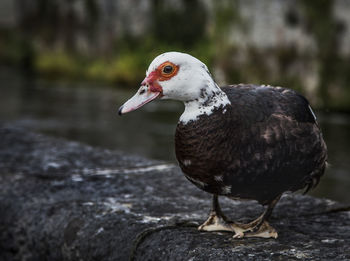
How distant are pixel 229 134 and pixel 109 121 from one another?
7350 mm

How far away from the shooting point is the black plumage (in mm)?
2229

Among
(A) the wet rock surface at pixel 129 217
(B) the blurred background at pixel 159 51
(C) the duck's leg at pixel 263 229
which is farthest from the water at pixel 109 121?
(C) the duck's leg at pixel 263 229

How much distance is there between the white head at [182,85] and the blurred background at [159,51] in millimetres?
4230

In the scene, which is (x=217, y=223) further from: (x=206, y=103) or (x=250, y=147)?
(x=206, y=103)

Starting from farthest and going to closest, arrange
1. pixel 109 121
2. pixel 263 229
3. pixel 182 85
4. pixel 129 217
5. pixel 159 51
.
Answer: pixel 159 51, pixel 109 121, pixel 129 217, pixel 263 229, pixel 182 85

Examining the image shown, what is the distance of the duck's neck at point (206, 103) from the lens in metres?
2.23

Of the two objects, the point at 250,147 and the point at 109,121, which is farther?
the point at 109,121

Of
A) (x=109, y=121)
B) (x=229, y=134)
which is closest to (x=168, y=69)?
(x=229, y=134)

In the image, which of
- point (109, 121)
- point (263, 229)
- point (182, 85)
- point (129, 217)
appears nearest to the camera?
point (182, 85)

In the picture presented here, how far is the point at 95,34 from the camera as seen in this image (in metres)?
14.0

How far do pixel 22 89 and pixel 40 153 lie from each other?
887cm

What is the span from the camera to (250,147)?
2.25 meters

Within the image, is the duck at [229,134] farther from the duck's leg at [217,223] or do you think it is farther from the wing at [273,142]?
the duck's leg at [217,223]

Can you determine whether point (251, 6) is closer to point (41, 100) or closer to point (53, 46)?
point (41, 100)
